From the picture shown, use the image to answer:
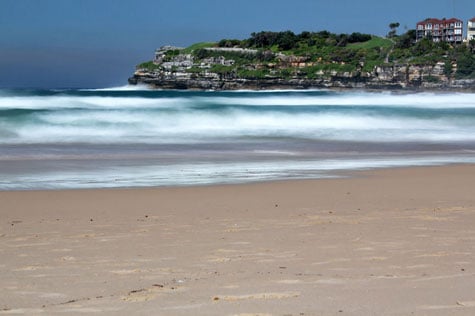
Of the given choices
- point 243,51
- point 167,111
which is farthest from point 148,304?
point 243,51

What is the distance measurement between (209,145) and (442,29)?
310 feet

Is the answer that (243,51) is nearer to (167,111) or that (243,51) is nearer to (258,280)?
(167,111)

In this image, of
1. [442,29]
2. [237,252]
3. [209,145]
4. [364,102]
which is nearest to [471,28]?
[442,29]

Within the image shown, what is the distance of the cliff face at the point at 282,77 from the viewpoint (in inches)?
2840

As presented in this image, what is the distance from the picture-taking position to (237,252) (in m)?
5.12

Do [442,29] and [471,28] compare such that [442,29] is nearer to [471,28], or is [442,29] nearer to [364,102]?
[471,28]

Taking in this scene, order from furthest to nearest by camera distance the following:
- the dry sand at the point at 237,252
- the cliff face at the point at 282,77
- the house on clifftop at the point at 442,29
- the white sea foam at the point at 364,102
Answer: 1. the house on clifftop at the point at 442,29
2. the cliff face at the point at 282,77
3. the white sea foam at the point at 364,102
4. the dry sand at the point at 237,252

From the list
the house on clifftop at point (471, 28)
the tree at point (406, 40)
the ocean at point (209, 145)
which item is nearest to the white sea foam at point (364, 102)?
the ocean at point (209, 145)

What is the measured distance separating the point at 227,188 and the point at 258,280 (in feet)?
16.2

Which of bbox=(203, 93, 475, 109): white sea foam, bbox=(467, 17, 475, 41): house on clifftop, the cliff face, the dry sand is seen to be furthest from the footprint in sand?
bbox=(467, 17, 475, 41): house on clifftop

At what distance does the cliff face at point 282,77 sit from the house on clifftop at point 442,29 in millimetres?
28948

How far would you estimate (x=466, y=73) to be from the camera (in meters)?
70.8

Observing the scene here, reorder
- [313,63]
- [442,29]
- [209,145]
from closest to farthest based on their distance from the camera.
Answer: [209,145] < [313,63] < [442,29]

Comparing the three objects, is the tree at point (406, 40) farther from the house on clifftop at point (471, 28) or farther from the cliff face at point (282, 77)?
the house on clifftop at point (471, 28)
